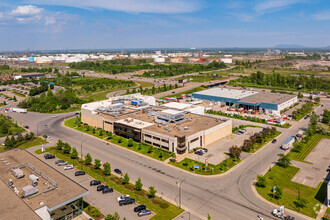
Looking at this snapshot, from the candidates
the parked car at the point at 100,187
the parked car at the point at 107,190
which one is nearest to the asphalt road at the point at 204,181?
the parked car at the point at 107,190

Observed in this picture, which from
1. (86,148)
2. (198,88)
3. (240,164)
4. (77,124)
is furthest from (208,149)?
(198,88)

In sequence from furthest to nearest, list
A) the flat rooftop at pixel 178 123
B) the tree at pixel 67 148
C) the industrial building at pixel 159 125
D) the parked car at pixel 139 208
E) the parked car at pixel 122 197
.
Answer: the flat rooftop at pixel 178 123, the industrial building at pixel 159 125, the tree at pixel 67 148, the parked car at pixel 122 197, the parked car at pixel 139 208

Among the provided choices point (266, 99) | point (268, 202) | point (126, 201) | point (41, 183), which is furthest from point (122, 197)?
point (266, 99)

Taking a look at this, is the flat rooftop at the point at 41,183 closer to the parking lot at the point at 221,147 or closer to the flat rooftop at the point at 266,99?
the parking lot at the point at 221,147

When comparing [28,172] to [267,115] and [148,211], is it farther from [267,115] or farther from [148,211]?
[267,115]

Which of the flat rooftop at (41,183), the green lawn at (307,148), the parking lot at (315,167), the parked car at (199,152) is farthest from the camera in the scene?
the parked car at (199,152)

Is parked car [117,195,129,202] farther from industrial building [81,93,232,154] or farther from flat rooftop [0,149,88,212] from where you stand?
industrial building [81,93,232,154]
